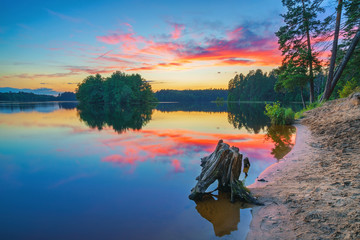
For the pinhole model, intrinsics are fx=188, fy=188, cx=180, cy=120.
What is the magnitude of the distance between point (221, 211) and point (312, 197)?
6.27ft

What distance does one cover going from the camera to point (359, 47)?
19.4 metres

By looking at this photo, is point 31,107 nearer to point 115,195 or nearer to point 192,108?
point 192,108

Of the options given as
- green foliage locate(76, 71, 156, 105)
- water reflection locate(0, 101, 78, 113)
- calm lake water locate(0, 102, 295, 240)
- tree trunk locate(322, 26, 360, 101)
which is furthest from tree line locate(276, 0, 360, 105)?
green foliage locate(76, 71, 156, 105)

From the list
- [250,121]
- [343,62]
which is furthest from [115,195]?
[343,62]

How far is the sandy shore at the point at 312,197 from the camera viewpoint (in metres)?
3.02

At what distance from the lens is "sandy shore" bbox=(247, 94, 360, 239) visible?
119 inches

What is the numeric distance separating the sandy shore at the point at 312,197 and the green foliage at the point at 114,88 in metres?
79.2

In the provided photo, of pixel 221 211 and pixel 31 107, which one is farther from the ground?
pixel 31 107

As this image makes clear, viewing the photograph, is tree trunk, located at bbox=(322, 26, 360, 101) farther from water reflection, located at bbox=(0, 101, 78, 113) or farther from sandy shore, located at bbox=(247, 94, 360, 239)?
water reflection, located at bbox=(0, 101, 78, 113)

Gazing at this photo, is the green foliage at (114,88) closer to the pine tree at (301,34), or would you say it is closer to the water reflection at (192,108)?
the water reflection at (192,108)

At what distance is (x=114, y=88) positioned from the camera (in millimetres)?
84375

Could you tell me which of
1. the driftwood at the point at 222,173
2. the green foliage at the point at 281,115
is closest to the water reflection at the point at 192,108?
the green foliage at the point at 281,115

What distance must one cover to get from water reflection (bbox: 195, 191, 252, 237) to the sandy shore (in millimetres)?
391

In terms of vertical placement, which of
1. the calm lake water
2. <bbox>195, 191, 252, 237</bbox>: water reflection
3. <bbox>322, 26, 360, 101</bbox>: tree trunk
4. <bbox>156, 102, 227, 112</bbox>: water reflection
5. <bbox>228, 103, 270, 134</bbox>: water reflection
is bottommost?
the calm lake water
